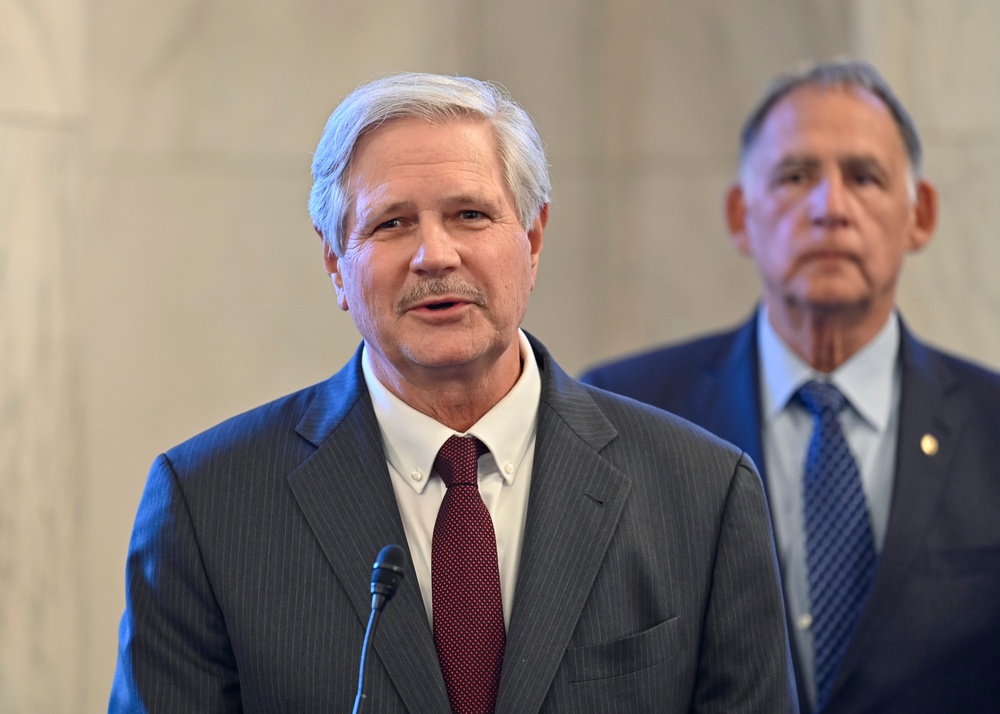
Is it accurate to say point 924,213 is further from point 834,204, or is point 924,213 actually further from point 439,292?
point 439,292

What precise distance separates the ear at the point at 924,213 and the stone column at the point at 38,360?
2.13 metres

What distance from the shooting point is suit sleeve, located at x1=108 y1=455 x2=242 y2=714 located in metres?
1.90

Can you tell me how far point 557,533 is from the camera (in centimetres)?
200

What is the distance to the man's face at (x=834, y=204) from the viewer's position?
9.89 ft

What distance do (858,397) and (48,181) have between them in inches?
78.4

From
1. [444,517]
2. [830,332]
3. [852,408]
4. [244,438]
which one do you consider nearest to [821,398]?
[852,408]

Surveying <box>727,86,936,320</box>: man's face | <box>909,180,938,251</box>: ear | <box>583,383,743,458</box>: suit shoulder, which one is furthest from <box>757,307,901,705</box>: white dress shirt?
<box>583,383,743,458</box>: suit shoulder

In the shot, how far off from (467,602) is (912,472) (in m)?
1.29

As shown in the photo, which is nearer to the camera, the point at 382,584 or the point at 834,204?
the point at 382,584

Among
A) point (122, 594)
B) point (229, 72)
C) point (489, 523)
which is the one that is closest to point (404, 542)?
point (489, 523)

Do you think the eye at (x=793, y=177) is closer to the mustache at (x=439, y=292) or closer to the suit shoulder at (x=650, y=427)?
the suit shoulder at (x=650, y=427)

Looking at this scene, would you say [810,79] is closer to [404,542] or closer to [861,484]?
[861,484]

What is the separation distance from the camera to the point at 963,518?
2.74 metres

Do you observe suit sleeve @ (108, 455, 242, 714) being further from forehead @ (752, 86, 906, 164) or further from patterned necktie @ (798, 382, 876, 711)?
forehead @ (752, 86, 906, 164)
